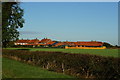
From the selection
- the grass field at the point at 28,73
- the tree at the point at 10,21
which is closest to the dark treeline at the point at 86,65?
the grass field at the point at 28,73

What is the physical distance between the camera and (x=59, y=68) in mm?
19016

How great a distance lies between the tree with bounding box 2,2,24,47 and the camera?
4477cm

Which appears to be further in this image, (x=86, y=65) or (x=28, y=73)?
(x=86, y=65)

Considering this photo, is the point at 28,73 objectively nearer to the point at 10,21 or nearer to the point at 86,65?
the point at 86,65

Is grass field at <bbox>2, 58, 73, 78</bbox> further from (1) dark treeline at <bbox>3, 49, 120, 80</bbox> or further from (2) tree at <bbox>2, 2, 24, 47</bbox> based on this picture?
(2) tree at <bbox>2, 2, 24, 47</bbox>

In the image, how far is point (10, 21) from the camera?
49.4 metres

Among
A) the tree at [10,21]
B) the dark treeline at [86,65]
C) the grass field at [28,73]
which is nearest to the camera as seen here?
the dark treeline at [86,65]

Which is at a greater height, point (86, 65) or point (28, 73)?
point (86, 65)

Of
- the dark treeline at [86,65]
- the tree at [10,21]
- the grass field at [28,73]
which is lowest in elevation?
the grass field at [28,73]

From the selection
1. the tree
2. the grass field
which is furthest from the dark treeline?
the tree

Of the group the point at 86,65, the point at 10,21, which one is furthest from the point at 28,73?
the point at 10,21

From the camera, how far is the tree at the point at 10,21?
147 ft

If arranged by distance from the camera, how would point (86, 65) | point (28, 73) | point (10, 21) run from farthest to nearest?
point (10, 21) < point (86, 65) < point (28, 73)

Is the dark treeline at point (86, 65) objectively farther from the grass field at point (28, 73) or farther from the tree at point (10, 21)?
the tree at point (10, 21)
